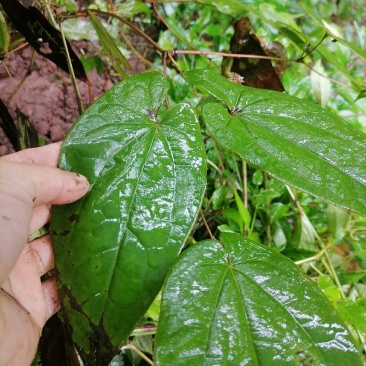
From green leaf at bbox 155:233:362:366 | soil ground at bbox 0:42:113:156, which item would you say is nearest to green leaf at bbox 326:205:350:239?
green leaf at bbox 155:233:362:366

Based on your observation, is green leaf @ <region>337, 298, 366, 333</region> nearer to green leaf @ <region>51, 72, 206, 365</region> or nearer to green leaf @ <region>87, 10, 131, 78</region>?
green leaf @ <region>51, 72, 206, 365</region>

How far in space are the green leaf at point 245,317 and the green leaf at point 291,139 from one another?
12cm

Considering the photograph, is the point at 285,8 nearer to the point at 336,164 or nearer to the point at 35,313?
the point at 336,164

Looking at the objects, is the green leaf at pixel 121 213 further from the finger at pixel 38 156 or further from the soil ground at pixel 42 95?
the soil ground at pixel 42 95

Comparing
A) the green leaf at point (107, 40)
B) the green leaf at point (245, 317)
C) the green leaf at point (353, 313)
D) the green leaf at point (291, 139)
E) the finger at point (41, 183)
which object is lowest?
the green leaf at point (353, 313)

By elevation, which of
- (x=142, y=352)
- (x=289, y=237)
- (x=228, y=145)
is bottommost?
(x=142, y=352)

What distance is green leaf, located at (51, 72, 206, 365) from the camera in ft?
1.80

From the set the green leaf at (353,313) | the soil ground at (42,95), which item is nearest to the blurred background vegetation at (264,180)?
the green leaf at (353,313)

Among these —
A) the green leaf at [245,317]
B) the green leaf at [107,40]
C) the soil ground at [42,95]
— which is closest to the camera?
the green leaf at [245,317]

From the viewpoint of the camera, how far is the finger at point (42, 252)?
2.20 ft

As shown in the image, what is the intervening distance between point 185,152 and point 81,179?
0.52 ft

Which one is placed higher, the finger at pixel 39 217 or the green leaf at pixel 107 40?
the green leaf at pixel 107 40

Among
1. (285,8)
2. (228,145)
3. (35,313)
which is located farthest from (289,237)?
(285,8)

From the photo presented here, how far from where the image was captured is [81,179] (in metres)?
0.59
